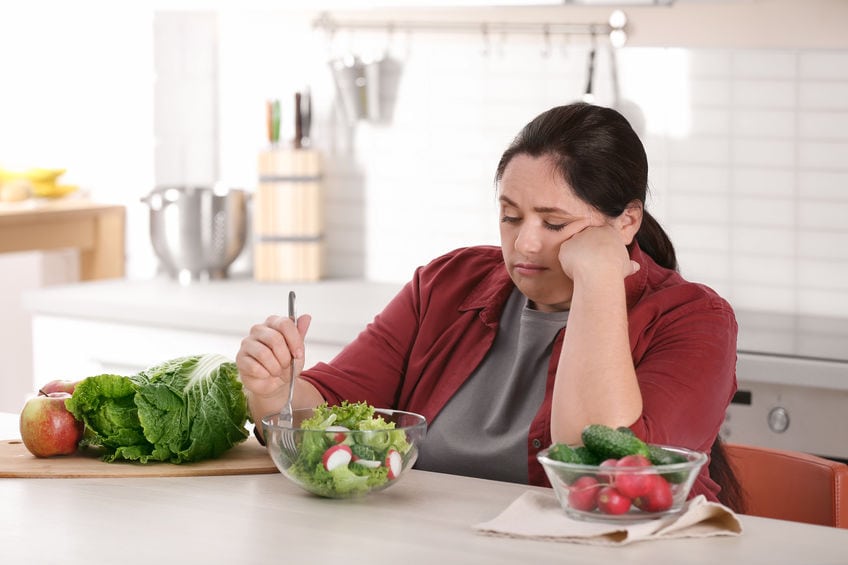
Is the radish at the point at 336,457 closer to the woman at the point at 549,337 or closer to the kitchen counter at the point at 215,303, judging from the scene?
the woman at the point at 549,337

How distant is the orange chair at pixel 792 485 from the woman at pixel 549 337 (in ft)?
0.34

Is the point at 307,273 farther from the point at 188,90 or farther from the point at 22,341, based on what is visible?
the point at 22,341

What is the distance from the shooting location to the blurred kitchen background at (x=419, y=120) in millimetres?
3197

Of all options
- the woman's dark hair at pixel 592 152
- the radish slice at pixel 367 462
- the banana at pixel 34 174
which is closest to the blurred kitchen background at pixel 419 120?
the banana at pixel 34 174

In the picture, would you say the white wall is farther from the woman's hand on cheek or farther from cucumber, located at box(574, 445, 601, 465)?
cucumber, located at box(574, 445, 601, 465)

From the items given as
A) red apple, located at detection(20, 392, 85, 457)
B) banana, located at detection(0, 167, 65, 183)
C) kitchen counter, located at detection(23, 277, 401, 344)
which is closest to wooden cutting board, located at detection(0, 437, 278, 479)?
red apple, located at detection(20, 392, 85, 457)

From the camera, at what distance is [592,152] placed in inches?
78.6

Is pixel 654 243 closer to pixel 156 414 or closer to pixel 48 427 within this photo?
pixel 156 414

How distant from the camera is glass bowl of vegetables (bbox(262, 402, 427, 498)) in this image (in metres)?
1.64

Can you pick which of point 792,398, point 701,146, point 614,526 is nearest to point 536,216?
point 614,526

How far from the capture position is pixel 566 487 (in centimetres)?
154

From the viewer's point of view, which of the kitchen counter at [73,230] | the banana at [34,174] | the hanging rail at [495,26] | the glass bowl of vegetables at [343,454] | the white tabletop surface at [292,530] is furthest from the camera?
the banana at [34,174]

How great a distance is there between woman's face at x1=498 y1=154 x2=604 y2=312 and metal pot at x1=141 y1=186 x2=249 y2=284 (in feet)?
6.10

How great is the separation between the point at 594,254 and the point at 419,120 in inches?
73.0
